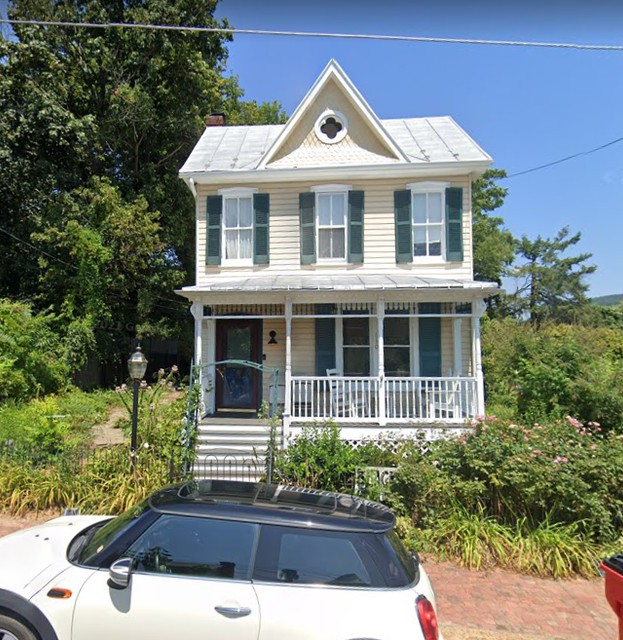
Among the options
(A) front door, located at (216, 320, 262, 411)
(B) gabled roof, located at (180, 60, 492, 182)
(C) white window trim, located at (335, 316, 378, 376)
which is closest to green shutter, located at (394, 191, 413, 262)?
(B) gabled roof, located at (180, 60, 492, 182)

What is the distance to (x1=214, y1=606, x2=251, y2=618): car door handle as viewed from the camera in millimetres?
2727

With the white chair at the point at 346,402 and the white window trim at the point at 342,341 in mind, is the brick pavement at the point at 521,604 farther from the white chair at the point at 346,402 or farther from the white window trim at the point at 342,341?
the white window trim at the point at 342,341

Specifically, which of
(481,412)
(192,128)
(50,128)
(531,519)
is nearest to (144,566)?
(531,519)

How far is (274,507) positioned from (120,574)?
1.04 meters

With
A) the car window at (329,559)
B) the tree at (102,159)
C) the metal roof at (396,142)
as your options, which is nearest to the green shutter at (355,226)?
the metal roof at (396,142)

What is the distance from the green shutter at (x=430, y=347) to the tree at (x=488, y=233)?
18.1m

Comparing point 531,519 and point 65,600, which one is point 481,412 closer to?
point 531,519

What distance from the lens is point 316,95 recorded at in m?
11.4

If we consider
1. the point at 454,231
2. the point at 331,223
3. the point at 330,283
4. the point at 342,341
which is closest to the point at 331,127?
the point at 331,223

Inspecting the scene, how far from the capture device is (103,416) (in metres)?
12.0

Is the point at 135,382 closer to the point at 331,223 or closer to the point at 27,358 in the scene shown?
the point at 331,223

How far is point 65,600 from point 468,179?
36.2 ft

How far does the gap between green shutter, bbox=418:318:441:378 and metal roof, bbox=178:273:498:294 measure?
3.64ft

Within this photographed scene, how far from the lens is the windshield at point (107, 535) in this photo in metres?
3.12
